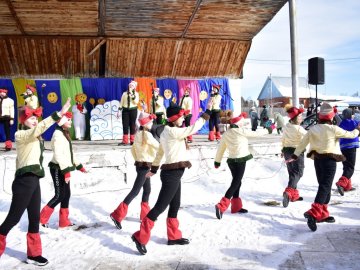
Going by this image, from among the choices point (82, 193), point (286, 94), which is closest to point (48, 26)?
point (82, 193)

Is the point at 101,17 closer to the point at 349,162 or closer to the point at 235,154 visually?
the point at 235,154

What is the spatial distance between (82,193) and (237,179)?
3.33 metres

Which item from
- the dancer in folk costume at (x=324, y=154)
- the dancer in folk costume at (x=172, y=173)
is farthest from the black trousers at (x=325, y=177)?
the dancer in folk costume at (x=172, y=173)

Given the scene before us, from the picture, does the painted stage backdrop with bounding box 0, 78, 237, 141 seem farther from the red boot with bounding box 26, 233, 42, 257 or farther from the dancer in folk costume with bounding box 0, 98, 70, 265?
the red boot with bounding box 26, 233, 42, 257

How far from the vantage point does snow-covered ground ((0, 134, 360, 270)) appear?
4180 millimetres

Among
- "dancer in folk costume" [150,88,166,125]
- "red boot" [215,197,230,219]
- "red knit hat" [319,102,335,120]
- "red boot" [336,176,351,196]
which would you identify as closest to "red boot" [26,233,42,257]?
"red boot" [215,197,230,219]

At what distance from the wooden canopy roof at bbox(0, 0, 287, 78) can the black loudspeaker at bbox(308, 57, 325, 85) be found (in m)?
2.45

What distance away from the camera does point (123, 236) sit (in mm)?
5145

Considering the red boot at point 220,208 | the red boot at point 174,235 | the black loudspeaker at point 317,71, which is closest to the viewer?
the red boot at point 174,235

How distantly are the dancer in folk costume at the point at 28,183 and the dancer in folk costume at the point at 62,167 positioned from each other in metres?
0.97

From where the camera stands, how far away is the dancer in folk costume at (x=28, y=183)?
416 centimetres

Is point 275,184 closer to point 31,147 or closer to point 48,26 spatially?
point 31,147

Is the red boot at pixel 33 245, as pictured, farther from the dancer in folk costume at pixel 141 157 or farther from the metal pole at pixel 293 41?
the metal pole at pixel 293 41

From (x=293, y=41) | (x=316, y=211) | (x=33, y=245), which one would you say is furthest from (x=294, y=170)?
(x=293, y=41)
